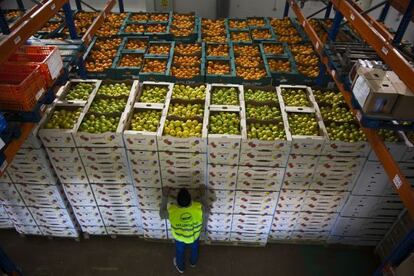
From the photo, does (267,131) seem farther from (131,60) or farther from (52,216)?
(52,216)

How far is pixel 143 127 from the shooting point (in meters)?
4.37

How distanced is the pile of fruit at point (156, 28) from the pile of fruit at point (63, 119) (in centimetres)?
370

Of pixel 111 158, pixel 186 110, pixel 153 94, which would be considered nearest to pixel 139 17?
pixel 153 94

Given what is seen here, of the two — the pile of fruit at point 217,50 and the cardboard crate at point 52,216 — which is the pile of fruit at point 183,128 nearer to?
the cardboard crate at point 52,216

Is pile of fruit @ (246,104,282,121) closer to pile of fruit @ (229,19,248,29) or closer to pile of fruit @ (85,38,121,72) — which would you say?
pile of fruit @ (85,38,121,72)

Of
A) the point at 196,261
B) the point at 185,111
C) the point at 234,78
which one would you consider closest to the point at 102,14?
the point at 234,78

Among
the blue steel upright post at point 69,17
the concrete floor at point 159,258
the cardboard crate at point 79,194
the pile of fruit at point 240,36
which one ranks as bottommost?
the concrete floor at point 159,258

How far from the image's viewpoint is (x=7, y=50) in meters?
3.20

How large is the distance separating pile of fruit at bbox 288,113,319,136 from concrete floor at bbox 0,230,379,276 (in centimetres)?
248

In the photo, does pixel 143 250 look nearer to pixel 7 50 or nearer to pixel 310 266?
pixel 310 266

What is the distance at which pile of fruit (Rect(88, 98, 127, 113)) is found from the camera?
465 centimetres

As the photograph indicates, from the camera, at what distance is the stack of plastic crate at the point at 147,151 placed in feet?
13.9

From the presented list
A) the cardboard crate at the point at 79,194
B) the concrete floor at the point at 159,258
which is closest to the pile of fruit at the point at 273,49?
the concrete floor at the point at 159,258

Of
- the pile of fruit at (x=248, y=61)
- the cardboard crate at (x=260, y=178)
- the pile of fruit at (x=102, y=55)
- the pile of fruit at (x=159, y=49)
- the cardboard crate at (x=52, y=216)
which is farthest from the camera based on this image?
the pile of fruit at (x=159, y=49)
